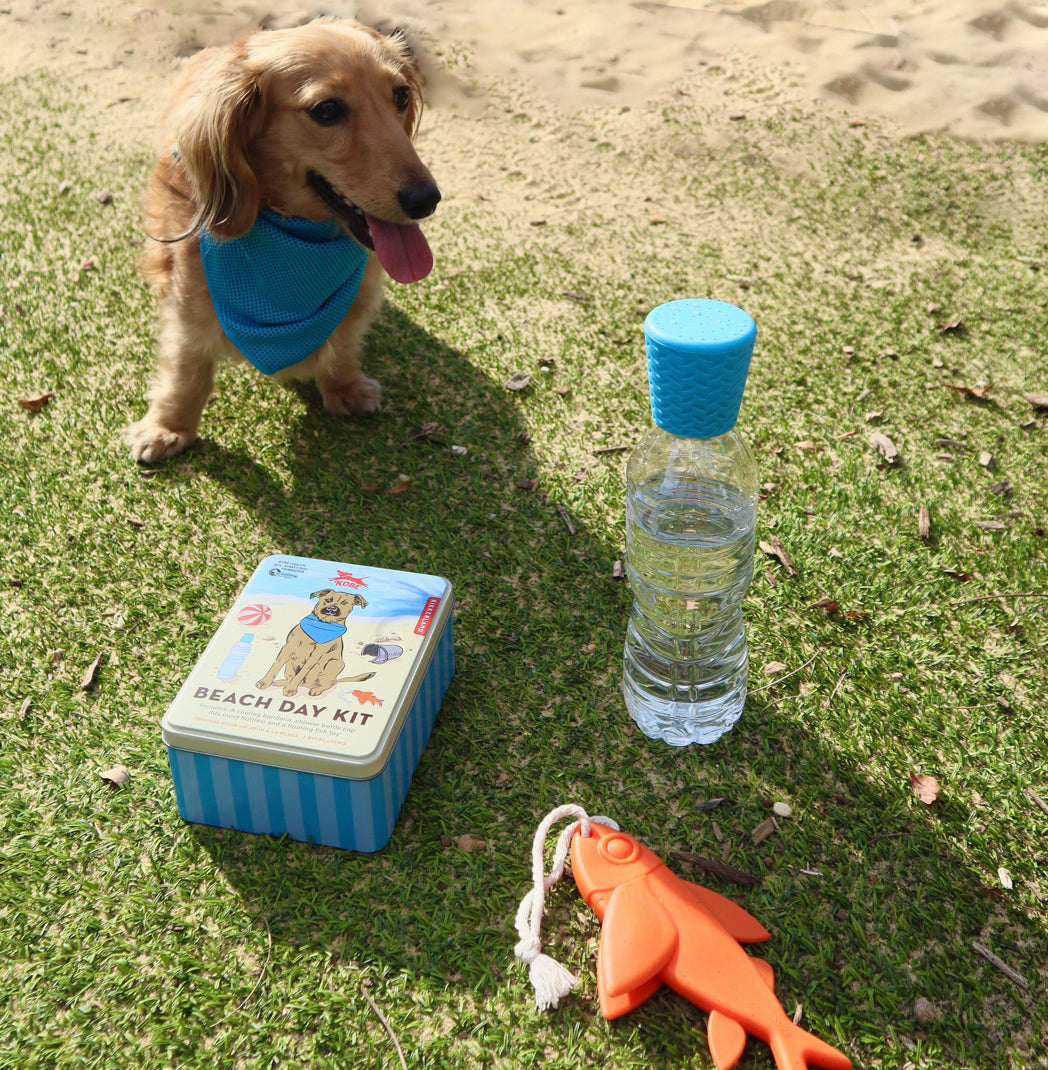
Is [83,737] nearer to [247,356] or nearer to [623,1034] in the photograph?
[247,356]

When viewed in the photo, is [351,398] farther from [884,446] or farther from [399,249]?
[884,446]

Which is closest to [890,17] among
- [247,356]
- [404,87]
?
[404,87]

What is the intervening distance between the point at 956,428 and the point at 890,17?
176 inches

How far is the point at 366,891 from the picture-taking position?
2225 mm

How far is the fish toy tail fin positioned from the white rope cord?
441mm

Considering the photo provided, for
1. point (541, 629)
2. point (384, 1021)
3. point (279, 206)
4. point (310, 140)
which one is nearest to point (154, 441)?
point (279, 206)

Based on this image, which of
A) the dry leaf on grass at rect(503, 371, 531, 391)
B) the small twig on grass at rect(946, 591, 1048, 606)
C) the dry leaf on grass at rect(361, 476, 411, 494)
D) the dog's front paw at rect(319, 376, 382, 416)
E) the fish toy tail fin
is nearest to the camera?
the fish toy tail fin

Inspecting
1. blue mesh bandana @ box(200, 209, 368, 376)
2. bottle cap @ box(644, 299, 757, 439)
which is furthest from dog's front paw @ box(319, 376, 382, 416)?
bottle cap @ box(644, 299, 757, 439)

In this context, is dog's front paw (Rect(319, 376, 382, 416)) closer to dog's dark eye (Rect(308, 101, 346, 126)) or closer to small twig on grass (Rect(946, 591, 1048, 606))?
dog's dark eye (Rect(308, 101, 346, 126))

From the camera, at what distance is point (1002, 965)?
2.10m

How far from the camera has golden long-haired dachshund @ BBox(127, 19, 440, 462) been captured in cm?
276

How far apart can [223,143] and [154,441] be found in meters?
1.13

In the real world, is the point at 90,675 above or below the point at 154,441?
below

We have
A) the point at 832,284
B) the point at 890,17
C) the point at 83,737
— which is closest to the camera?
the point at 83,737
